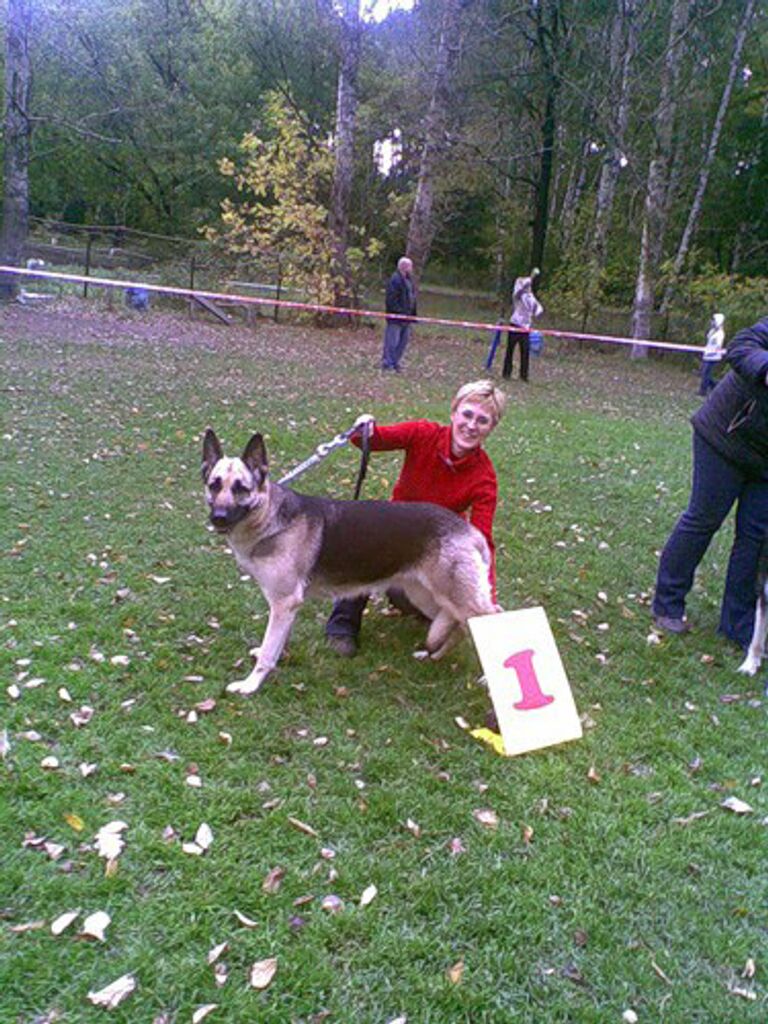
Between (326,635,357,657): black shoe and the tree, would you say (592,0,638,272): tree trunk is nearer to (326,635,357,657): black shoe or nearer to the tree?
the tree

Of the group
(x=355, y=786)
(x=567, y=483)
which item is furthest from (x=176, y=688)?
(x=567, y=483)

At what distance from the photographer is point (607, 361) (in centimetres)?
2148

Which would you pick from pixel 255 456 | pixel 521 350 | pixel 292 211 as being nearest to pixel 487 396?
pixel 255 456

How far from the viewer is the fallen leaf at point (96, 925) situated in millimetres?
2449

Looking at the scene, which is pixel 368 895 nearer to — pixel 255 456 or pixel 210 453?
pixel 255 456

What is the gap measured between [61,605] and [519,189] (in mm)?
33762

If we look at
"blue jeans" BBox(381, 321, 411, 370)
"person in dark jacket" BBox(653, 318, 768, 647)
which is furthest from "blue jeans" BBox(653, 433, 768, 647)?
"blue jeans" BBox(381, 321, 411, 370)

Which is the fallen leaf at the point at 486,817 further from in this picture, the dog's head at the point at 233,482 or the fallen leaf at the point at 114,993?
the dog's head at the point at 233,482

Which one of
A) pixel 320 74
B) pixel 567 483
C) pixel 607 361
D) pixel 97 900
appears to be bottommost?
pixel 97 900

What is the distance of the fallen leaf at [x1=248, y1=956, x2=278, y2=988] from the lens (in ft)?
7.75

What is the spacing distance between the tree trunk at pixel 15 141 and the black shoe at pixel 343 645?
14.3 metres

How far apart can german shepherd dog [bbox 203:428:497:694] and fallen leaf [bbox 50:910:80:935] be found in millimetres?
1487

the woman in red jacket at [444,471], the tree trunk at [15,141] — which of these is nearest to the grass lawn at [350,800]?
the woman in red jacket at [444,471]

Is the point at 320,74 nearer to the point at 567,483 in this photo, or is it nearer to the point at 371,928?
the point at 567,483
